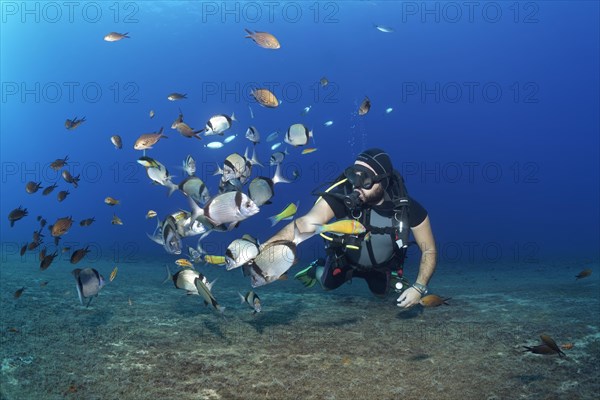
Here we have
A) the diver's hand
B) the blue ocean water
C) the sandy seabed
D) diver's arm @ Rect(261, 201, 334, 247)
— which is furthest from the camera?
the blue ocean water

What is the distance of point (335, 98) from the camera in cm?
7956

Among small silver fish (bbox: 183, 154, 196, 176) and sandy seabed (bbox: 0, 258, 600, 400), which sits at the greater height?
small silver fish (bbox: 183, 154, 196, 176)

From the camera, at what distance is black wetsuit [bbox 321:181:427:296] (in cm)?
521

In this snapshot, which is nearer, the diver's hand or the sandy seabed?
the sandy seabed

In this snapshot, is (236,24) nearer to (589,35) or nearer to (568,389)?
(568,389)

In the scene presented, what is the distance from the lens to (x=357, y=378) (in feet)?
11.7

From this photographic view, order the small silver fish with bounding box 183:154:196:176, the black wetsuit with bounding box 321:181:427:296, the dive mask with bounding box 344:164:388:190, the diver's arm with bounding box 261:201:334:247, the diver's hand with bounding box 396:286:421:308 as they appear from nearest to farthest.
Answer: the diver's arm with bounding box 261:201:334:247 → the diver's hand with bounding box 396:286:421:308 → the dive mask with bounding box 344:164:388:190 → the black wetsuit with bounding box 321:181:427:296 → the small silver fish with bounding box 183:154:196:176

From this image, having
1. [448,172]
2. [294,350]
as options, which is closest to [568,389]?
[294,350]

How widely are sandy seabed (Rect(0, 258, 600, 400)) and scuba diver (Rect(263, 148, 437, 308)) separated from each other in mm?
716

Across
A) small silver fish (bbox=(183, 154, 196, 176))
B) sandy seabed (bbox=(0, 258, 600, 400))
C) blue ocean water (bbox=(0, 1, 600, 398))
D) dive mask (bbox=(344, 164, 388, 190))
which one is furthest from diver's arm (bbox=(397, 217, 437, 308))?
blue ocean water (bbox=(0, 1, 600, 398))

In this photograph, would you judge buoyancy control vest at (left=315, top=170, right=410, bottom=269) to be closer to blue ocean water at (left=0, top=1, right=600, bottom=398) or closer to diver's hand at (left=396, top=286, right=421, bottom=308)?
diver's hand at (left=396, top=286, right=421, bottom=308)

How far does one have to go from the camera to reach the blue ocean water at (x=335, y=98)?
49.0 meters

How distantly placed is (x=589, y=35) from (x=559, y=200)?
106ft

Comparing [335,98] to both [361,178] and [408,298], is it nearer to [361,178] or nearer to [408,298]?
[361,178]
